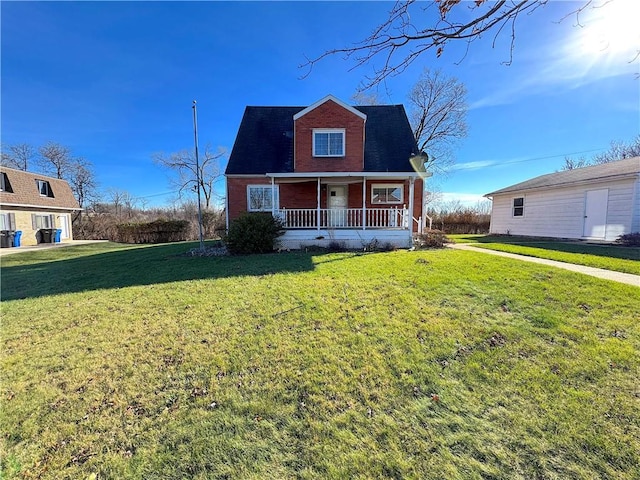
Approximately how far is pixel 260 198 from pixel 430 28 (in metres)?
12.7

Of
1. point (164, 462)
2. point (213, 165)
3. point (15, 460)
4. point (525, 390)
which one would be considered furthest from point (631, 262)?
point (213, 165)

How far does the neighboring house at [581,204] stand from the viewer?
12805 mm

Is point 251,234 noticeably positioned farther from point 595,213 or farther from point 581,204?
point 581,204

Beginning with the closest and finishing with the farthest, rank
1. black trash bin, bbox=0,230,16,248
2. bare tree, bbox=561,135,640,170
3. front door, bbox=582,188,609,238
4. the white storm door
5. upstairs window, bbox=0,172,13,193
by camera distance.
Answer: front door, bbox=582,188,609,238 → black trash bin, bbox=0,230,16,248 → upstairs window, bbox=0,172,13,193 → the white storm door → bare tree, bbox=561,135,640,170

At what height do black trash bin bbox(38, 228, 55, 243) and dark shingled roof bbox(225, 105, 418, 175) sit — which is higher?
dark shingled roof bbox(225, 105, 418, 175)

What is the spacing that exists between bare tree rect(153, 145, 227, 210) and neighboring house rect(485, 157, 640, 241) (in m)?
33.5

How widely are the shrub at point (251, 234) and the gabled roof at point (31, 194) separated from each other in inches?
809

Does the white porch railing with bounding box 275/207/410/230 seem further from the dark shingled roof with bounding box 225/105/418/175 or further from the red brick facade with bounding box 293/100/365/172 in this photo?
the dark shingled roof with bounding box 225/105/418/175

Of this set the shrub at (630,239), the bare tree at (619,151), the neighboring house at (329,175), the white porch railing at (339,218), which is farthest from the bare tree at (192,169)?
the bare tree at (619,151)

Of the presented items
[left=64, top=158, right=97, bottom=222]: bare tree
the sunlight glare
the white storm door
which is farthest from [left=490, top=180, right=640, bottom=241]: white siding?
[left=64, top=158, right=97, bottom=222]: bare tree

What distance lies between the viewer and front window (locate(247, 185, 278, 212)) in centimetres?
1441

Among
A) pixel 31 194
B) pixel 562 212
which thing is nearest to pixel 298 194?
pixel 562 212

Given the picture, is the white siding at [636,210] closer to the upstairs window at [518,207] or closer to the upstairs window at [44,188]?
the upstairs window at [518,207]

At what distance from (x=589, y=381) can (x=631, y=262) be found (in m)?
7.68
